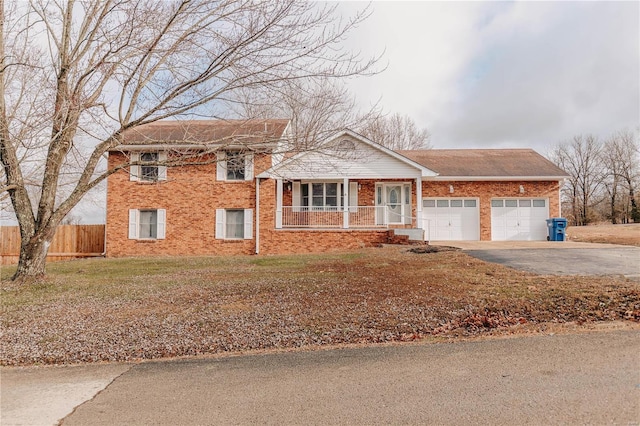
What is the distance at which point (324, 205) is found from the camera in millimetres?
19969

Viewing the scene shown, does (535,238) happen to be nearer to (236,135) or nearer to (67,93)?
(236,135)

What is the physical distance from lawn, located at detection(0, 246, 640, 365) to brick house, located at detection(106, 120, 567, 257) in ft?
27.2

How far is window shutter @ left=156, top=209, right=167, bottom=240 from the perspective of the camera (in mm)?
18953

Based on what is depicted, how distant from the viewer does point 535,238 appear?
19.9 metres

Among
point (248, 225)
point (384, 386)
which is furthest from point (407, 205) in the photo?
point (384, 386)

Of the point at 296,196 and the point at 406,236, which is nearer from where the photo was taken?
the point at 406,236

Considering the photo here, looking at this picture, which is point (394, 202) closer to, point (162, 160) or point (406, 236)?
point (406, 236)

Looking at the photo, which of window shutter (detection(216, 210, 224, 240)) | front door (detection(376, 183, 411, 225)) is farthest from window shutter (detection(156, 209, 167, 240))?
front door (detection(376, 183, 411, 225))

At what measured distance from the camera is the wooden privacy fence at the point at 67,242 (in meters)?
20.6

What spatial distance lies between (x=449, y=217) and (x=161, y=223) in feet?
43.4

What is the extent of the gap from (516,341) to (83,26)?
994 cm

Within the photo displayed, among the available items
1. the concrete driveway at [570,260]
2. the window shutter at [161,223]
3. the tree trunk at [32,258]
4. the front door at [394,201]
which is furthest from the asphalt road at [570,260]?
the window shutter at [161,223]

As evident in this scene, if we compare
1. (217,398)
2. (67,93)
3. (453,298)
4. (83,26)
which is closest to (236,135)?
(67,93)

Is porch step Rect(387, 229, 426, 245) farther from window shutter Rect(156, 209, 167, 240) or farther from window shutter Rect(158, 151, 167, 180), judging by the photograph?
window shutter Rect(156, 209, 167, 240)
